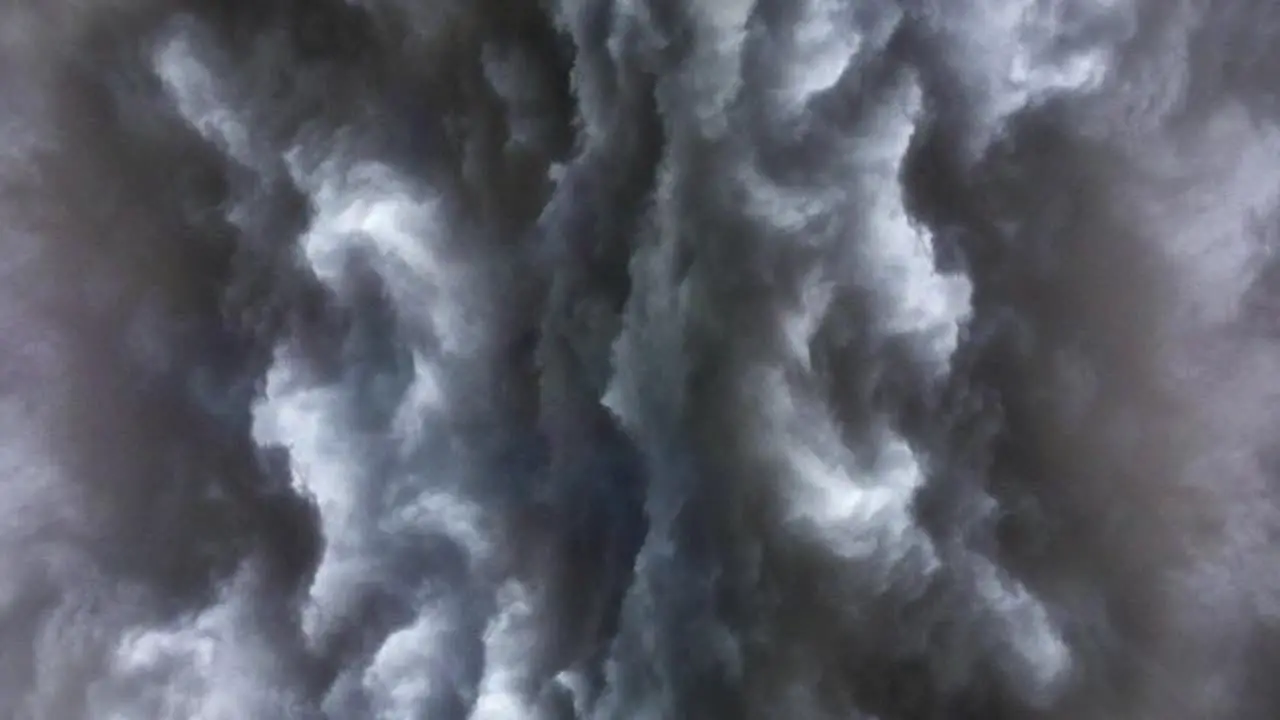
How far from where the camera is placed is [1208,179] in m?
3.17

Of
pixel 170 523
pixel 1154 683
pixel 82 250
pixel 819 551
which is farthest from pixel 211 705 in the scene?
pixel 1154 683

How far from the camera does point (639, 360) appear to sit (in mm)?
3428

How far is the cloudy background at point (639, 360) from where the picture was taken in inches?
126

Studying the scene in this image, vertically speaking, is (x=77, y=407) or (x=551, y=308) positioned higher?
(x=551, y=308)

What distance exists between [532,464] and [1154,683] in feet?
6.58

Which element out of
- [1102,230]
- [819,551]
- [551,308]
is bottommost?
[819,551]

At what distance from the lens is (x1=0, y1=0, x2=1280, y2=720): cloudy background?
10.5ft

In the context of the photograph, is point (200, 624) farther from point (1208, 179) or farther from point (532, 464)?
point (1208, 179)

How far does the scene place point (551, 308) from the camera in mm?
3432

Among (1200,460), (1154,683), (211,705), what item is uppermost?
(1200,460)

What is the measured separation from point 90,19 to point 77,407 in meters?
1.17

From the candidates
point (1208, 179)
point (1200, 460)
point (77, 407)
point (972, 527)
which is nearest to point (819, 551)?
point (972, 527)

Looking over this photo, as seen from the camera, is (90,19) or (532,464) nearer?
(90,19)

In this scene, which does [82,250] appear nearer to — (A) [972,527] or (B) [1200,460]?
(A) [972,527]
